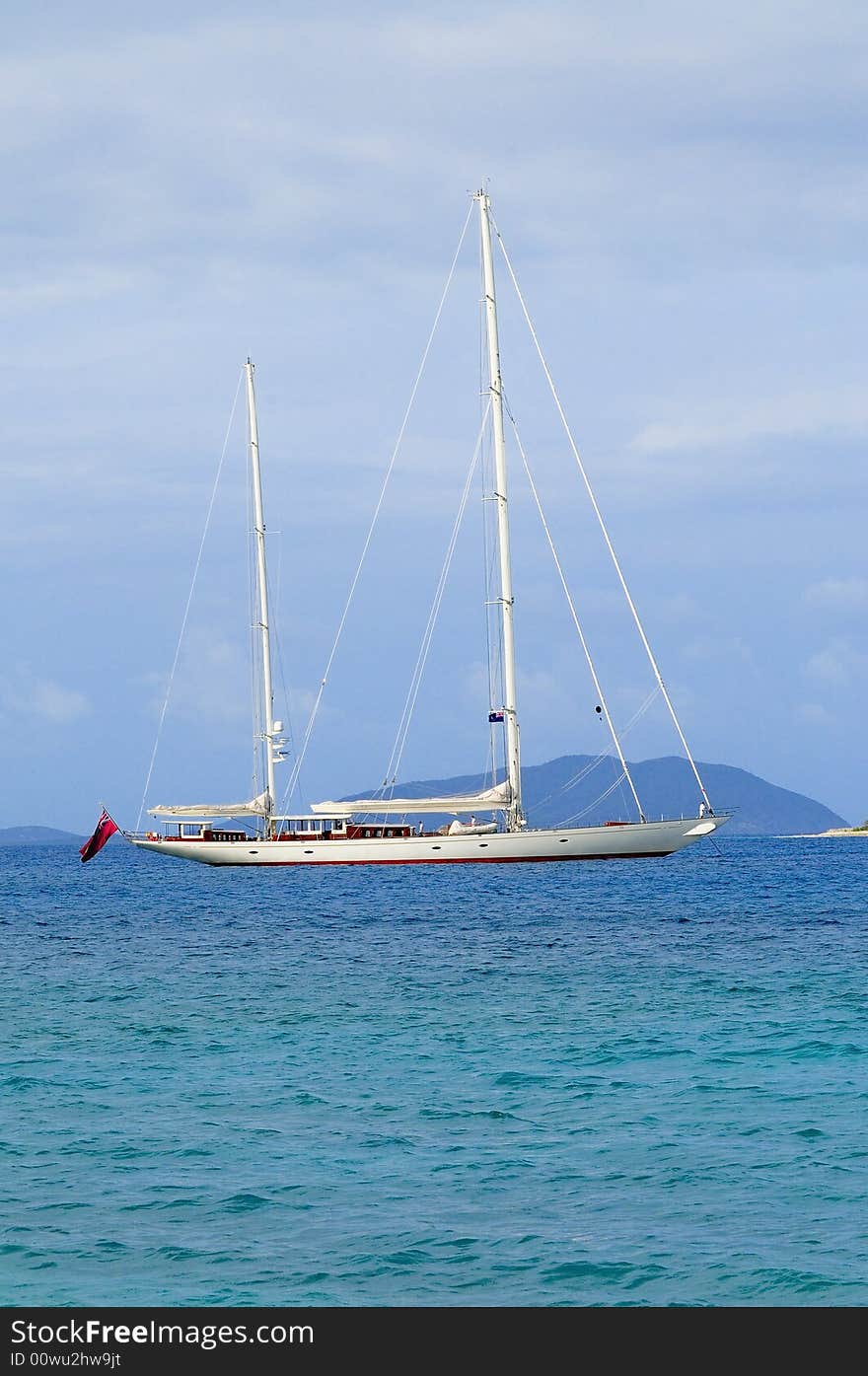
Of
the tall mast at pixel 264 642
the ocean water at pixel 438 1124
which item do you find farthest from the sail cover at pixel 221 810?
the ocean water at pixel 438 1124

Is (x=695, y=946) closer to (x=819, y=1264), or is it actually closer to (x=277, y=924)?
(x=277, y=924)

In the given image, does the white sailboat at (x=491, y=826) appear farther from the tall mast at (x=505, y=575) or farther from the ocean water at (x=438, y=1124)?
the ocean water at (x=438, y=1124)

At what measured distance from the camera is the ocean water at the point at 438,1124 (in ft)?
45.0

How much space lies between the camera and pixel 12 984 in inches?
1395

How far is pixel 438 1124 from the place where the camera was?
63.7 ft

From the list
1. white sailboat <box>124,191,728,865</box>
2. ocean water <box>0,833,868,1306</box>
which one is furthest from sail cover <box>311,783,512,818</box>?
ocean water <box>0,833,868,1306</box>

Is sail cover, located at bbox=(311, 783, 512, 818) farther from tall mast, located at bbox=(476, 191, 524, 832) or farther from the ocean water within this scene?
the ocean water

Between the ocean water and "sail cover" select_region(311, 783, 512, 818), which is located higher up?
"sail cover" select_region(311, 783, 512, 818)

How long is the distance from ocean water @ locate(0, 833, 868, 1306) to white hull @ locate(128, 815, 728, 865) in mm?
35223

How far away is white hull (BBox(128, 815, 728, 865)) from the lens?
78125 mm

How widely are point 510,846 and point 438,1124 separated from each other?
5937 cm

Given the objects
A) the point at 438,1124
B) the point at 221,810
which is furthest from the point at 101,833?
the point at 438,1124

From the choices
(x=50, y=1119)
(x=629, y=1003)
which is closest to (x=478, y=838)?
(x=629, y=1003)

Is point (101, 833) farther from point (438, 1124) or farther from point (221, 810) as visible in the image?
point (438, 1124)
